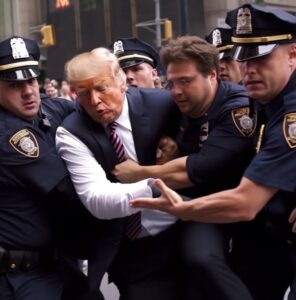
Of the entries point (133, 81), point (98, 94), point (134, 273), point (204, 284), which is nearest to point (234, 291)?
point (204, 284)

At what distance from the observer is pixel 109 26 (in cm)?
3184

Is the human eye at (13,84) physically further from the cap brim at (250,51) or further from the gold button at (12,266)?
the cap brim at (250,51)

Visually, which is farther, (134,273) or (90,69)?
(134,273)

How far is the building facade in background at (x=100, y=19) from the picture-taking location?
30.2m

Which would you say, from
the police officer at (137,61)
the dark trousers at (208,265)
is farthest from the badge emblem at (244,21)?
the police officer at (137,61)

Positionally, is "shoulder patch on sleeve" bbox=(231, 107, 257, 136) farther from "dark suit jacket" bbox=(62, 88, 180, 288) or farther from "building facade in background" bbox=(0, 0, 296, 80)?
"building facade in background" bbox=(0, 0, 296, 80)

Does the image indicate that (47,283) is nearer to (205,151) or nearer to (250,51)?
(205,151)

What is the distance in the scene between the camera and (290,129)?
2.86 metres

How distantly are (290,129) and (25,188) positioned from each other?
4.40 ft

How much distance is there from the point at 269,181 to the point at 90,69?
1.04 m

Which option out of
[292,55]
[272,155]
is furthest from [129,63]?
[272,155]

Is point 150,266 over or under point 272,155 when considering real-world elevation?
under

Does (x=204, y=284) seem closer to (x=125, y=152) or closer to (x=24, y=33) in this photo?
(x=125, y=152)

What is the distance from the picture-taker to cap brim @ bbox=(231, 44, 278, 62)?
3.01 metres
